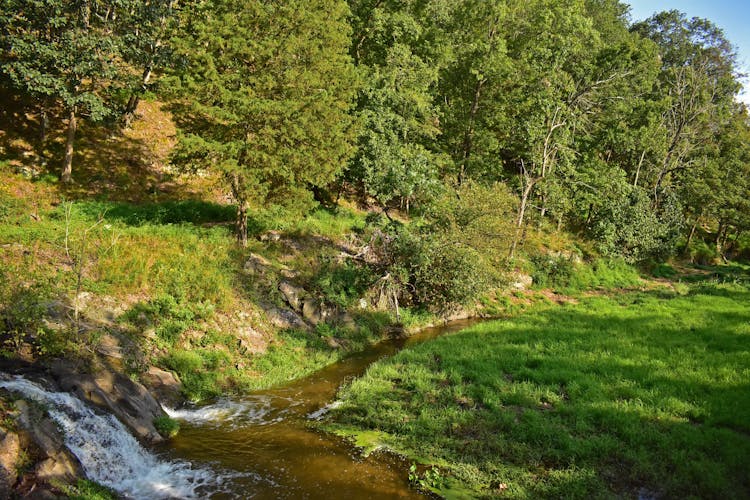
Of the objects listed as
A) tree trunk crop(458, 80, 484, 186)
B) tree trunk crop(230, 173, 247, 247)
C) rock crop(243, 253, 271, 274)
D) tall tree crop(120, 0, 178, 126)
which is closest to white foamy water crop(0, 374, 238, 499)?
rock crop(243, 253, 271, 274)

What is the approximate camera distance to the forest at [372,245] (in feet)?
35.6

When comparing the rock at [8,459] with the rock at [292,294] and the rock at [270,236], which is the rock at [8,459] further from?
the rock at [270,236]

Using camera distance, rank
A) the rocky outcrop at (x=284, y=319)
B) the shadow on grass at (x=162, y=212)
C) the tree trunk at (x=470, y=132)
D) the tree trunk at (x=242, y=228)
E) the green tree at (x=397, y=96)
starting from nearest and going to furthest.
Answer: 1. the rocky outcrop at (x=284, y=319)
2. the tree trunk at (x=242, y=228)
3. the shadow on grass at (x=162, y=212)
4. the green tree at (x=397, y=96)
5. the tree trunk at (x=470, y=132)

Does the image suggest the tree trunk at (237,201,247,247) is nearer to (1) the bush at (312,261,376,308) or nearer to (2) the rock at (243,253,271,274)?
(2) the rock at (243,253,271,274)

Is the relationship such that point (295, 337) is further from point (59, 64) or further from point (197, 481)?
point (59, 64)

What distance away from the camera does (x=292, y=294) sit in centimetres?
1959

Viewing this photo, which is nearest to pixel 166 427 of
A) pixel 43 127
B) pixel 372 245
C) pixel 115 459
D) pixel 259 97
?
pixel 115 459

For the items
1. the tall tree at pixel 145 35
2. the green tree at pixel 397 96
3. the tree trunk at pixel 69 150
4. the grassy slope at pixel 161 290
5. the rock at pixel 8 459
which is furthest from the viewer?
the green tree at pixel 397 96

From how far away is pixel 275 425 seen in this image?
38.5ft

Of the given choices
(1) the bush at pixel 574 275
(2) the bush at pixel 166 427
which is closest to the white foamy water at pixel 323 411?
(2) the bush at pixel 166 427

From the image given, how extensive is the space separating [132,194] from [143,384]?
1663 cm

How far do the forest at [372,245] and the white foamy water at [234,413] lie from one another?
390 millimetres

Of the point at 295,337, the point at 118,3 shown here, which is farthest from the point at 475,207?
the point at 118,3

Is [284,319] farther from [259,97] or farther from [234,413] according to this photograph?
[259,97]
